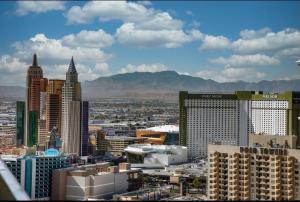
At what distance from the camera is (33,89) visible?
25031 mm

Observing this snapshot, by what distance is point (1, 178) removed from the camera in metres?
7.42

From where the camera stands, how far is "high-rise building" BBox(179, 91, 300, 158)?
63.8 ft

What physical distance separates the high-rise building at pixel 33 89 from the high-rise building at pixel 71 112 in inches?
90.5

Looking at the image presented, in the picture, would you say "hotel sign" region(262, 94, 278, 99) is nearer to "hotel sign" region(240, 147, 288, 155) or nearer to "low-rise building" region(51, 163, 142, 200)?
"low-rise building" region(51, 163, 142, 200)

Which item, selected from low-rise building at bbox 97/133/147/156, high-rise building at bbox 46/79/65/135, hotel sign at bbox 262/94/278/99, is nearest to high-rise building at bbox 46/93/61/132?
high-rise building at bbox 46/79/65/135

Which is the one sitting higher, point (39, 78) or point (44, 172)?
point (39, 78)

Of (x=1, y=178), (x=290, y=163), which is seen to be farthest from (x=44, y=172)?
(x=290, y=163)

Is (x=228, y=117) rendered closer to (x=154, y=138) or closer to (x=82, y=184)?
(x=154, y=138)

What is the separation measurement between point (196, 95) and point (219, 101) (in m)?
0.93

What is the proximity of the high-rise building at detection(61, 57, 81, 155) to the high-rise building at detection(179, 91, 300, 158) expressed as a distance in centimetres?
410

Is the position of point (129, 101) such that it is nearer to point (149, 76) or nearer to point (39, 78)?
point (149, 76)

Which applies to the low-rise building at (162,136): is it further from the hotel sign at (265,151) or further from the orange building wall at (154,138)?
the hotel sign at (265,151)

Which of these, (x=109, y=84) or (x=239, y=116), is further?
(x=109, y=84)

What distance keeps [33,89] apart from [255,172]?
57.2ft
